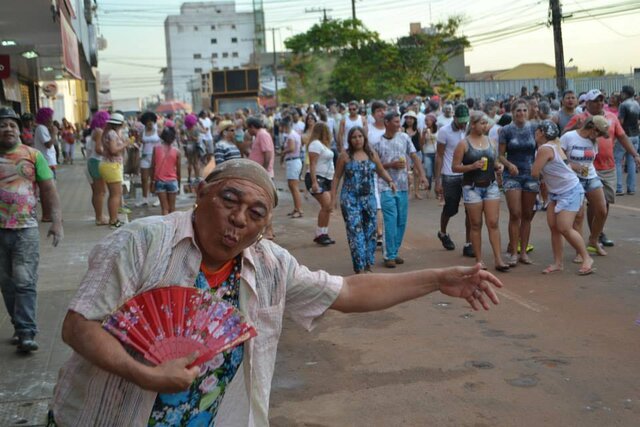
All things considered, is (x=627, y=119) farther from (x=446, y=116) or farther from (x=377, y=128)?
(x=377, y=128)

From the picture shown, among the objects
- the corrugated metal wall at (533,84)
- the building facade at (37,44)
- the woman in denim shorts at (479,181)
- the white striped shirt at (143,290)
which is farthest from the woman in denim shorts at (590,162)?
the corrugated metal wall at (533,84)

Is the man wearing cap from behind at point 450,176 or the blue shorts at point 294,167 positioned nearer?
the man wearing cap from behind at point 450,176

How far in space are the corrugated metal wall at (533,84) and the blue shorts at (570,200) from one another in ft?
66.5

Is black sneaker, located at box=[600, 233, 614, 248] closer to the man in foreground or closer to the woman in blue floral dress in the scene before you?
the woman in blue floral dress

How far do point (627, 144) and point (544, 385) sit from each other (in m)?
6.85

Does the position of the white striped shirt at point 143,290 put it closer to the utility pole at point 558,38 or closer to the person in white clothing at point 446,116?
the person in white clothing at point 446,116

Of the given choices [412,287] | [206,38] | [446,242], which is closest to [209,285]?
[412,287]

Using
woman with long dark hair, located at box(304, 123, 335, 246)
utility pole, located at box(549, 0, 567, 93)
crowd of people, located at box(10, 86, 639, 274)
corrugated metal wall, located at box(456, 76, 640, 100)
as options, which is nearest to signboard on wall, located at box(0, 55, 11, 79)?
crowd of people, located at box(10, 86, 639, 274)

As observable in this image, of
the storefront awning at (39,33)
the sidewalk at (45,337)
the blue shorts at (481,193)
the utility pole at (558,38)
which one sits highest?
the utility pole at (558,38)

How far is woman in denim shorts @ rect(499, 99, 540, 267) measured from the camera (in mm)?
9758

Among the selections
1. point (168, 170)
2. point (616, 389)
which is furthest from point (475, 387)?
point (168, 170)

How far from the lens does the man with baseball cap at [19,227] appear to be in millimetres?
6496

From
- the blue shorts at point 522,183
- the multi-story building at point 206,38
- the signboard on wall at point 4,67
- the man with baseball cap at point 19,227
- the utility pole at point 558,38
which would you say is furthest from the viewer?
the multi-story building at point 206,38

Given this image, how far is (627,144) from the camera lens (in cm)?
1162
